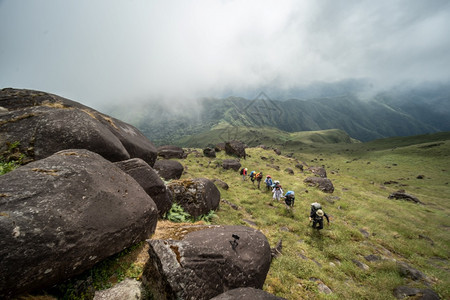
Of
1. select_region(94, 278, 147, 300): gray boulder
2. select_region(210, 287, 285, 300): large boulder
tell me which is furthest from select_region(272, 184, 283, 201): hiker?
select_region(94, 278, 147, 300): gray boulder

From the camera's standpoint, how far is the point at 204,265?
23.4 feet

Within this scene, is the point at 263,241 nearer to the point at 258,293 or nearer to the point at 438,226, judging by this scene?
the point at 258,293

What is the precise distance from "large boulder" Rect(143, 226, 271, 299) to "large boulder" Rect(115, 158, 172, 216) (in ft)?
17.2

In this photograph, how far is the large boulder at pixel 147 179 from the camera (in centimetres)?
1195

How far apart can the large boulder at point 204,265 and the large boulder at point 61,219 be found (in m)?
1.90

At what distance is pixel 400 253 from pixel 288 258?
484 inches

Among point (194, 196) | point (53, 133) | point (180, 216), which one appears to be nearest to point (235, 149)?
point (194, 196)

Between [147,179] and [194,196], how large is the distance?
5.54m

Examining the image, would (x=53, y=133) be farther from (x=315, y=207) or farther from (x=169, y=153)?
(x=169, y=153)

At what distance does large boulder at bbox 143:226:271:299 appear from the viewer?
6.58 meters

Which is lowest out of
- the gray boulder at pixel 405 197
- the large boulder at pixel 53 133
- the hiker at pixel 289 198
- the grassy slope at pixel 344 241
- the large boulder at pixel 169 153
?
the large boulder at pixel 169 153

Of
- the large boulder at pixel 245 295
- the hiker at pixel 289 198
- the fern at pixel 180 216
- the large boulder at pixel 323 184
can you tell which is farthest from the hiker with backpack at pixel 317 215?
the large boulder at pixel 323 184

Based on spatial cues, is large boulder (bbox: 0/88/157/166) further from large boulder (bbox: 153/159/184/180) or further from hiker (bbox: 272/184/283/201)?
hiker (bbox: 272/184/283/201)

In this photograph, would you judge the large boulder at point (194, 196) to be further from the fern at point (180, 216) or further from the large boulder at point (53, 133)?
the large boulder at point (53, 133)
